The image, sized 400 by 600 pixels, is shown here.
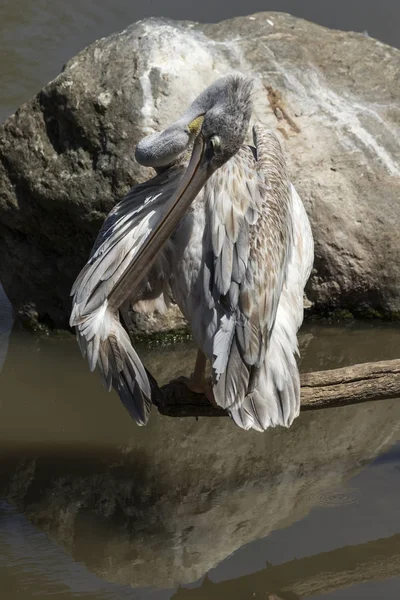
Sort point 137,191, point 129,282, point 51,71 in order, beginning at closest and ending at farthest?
point 129,282, point 137,191, point 51,71

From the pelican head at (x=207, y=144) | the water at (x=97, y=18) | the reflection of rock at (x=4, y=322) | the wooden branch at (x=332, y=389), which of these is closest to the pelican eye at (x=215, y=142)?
the pelican head at (x=207, y=144)

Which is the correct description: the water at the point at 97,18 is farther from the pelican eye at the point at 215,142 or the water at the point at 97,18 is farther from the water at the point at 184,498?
the pelican eye at the point at 215,142

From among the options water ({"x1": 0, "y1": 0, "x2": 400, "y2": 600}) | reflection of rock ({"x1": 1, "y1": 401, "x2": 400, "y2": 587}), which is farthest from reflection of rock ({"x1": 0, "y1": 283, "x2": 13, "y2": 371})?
reflection of rock ({"x1": 1, "y1": 401, "x2": 400, "y2": 587})

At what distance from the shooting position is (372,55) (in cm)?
740

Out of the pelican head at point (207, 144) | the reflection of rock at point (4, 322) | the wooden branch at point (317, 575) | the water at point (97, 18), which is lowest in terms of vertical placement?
the reflection of rock at point (4, 322)

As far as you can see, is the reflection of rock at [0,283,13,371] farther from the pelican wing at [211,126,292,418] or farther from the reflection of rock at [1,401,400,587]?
the pelican wing at [211,126,292,418]

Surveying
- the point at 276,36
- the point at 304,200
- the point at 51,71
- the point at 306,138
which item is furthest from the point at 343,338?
the point at 51,71

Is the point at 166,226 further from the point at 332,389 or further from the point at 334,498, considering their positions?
the point at 334,498

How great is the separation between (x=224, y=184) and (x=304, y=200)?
88.1 inches

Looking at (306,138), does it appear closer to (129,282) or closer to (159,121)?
(159,121)

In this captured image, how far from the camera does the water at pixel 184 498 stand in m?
A: 4.45

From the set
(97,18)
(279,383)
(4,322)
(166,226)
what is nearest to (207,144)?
(166,226)

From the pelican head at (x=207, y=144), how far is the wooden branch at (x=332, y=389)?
1.81ft

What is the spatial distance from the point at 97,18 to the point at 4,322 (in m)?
5.55
